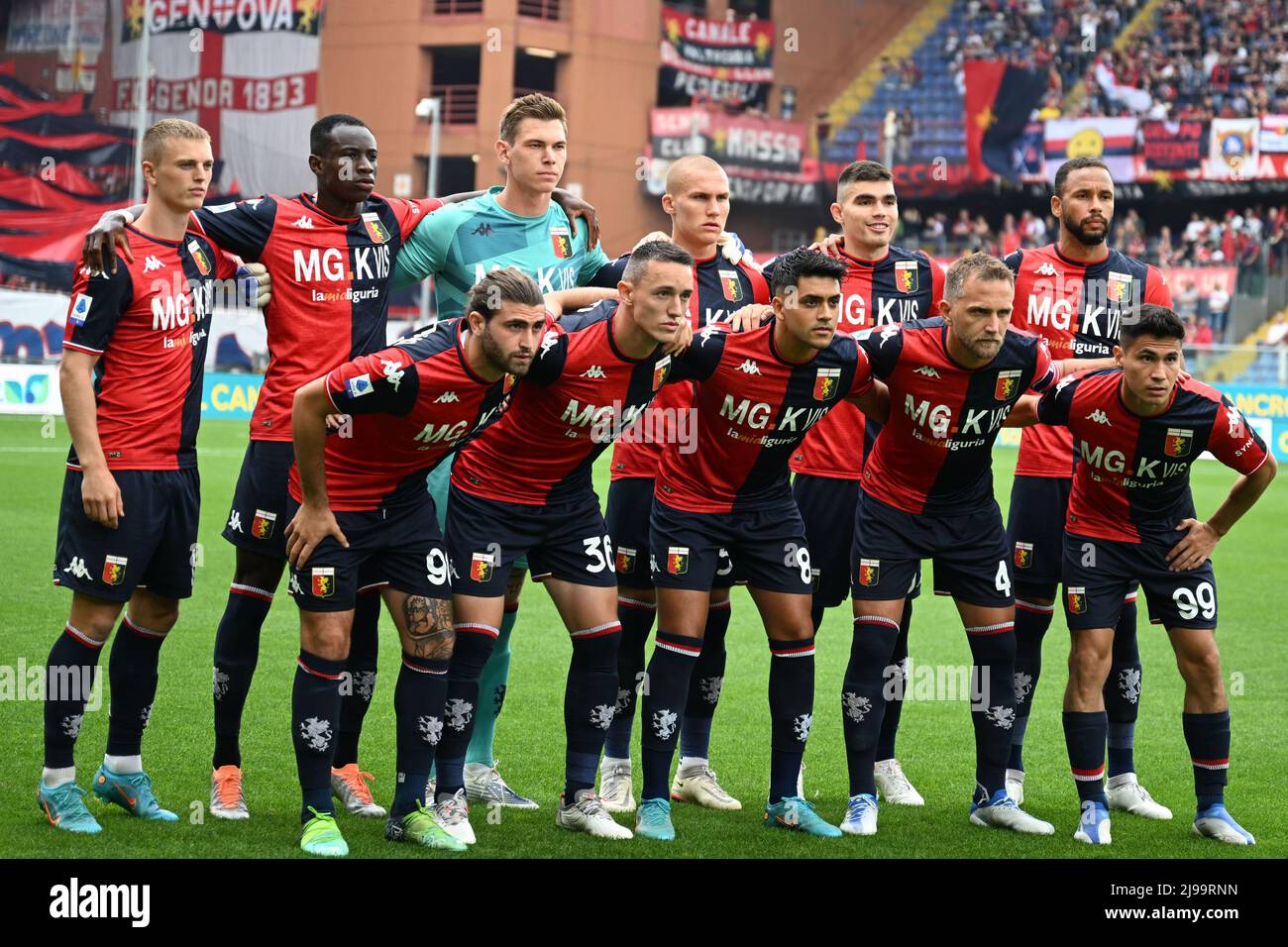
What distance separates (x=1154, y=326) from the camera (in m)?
6.07

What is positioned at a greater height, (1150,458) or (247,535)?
(1150,458)

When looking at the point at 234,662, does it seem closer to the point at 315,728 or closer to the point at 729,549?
the point at 315,728

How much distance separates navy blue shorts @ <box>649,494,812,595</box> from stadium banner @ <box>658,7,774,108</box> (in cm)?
4056

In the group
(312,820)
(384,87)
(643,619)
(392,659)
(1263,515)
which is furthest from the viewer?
(384,87)

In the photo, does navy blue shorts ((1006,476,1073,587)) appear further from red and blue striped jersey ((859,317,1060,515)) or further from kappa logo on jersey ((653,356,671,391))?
kappa logo on jersey ((653,356,671,391))

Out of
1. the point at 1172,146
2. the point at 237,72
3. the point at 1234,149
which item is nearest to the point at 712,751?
the point at 1234,149

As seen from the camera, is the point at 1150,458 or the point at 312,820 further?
the point at 1150,458

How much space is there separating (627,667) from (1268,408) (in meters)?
21.5

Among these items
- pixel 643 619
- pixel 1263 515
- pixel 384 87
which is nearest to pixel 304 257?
pixel 643 619

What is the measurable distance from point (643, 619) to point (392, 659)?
3.54m

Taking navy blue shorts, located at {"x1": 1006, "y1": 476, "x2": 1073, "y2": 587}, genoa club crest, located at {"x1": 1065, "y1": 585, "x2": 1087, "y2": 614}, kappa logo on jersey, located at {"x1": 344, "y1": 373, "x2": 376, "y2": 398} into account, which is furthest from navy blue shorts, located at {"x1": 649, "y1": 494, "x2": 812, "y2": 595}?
kappa logo on jersey, located at {"x1": 344, "y1": 373, "x2": 376, "y2": 398}

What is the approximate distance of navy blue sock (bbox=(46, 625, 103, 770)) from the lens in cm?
581

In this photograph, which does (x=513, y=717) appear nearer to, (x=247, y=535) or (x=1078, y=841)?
(x=247, y=535)

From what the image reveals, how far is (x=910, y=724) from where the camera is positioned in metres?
8.49
